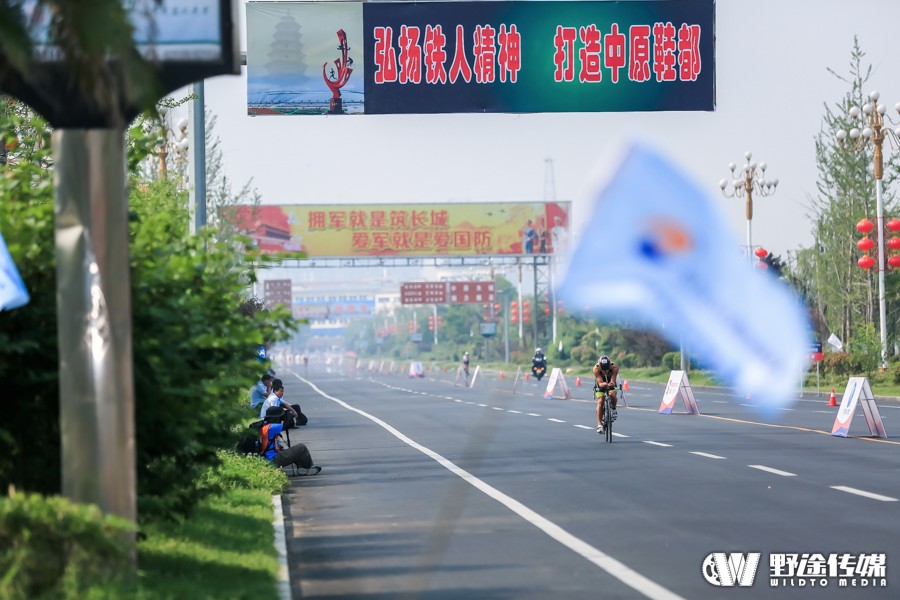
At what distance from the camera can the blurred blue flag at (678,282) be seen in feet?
29.1

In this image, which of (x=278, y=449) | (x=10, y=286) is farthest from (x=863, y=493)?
(x=10, y=286)

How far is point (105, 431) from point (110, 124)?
1658 mm

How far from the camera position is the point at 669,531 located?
13859 millimetres

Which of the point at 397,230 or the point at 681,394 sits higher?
the point at 397,230

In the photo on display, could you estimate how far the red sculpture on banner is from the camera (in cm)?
2253

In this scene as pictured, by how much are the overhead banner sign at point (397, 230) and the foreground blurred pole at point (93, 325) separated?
261 ft

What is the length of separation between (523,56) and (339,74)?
2.70 meters

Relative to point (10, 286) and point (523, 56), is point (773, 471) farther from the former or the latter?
point (10, 286)

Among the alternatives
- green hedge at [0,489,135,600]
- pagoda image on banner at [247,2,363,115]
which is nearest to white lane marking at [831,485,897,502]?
pagoda image on banner at [247,2,363,115]

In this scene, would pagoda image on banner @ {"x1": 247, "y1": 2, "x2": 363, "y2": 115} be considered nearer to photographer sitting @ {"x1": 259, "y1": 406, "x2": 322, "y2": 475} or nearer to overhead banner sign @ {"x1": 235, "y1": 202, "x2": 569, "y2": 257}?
photographer sitting @ {"x1": 259, "y1": 406, "x2": 322, "y2": 475}

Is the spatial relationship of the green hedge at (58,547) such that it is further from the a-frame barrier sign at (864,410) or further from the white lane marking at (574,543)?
the a-frame barrier sign at (864,410)

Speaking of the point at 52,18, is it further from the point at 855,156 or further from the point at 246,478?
the point at 855,156

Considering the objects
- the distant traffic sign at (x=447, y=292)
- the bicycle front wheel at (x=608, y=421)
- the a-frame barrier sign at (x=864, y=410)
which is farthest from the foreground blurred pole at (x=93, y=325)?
the distant traffic sign at (x=447, y=292)

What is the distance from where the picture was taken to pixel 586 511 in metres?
15.7
